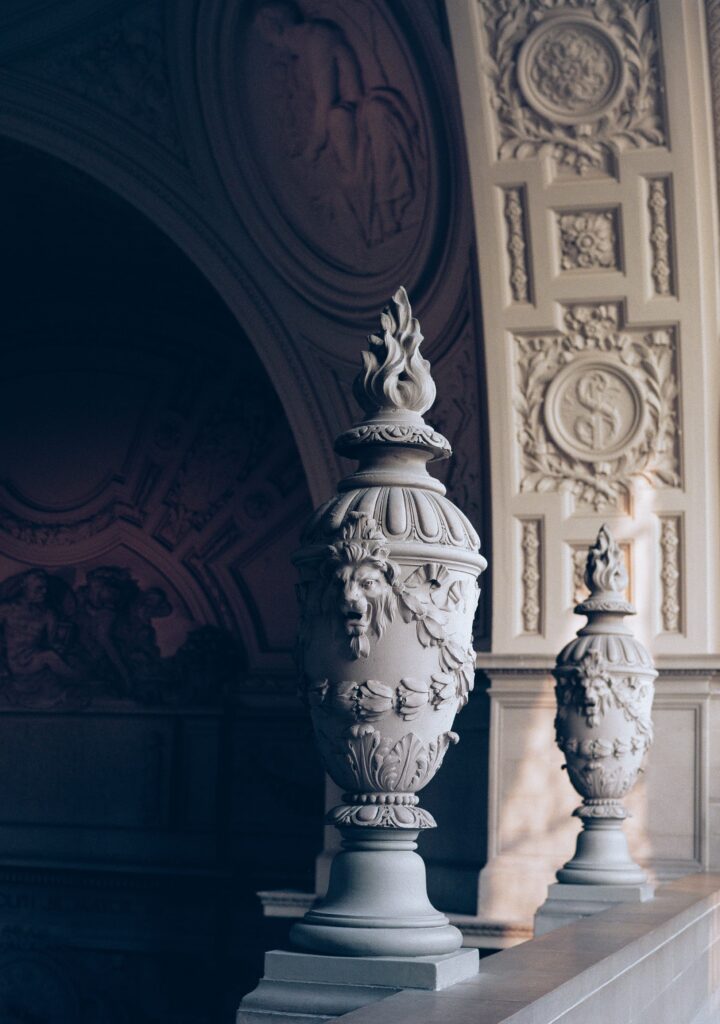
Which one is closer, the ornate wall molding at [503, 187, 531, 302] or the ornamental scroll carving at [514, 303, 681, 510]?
the ornate wall molding at [503, 187, 531, 302]

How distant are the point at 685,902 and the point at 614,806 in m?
0.49

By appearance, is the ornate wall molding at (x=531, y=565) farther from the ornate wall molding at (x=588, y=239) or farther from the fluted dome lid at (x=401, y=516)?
the fluted dome lid at (x=401, y=516)

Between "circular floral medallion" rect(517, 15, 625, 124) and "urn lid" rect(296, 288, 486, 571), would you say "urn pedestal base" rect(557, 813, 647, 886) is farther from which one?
"circular floral medallion" rect(517, 15, 625, 124)

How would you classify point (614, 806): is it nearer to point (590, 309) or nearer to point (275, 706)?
point (590, 309)

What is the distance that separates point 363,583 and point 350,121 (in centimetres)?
665

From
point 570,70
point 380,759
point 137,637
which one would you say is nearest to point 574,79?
point 570,70

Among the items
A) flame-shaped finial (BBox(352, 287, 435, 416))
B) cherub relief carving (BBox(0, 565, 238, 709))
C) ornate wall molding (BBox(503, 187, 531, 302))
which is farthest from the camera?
cherub relief carving (BBox(0, 565, 238, 709))

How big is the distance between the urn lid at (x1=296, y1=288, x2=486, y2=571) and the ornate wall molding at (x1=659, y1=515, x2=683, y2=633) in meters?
4.90

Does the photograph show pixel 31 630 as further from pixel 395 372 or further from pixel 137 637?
pixel 395 372

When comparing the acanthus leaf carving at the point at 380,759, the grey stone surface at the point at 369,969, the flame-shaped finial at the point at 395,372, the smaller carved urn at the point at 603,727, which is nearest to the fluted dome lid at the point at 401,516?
the flame-shaped finial at the point at 395,372

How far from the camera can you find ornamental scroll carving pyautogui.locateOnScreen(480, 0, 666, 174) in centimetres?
782

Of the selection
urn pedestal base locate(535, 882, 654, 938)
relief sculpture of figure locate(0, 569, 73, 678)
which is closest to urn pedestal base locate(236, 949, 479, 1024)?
urn pedestal base locate(535, 882, 654, 938)

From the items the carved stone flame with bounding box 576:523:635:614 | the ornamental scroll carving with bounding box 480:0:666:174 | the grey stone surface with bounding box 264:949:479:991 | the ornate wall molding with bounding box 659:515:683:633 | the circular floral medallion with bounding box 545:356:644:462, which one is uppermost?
the ornamental scroll carving with bounding box 480:0:666:174

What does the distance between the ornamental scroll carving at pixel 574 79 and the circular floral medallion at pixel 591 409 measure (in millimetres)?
1175
